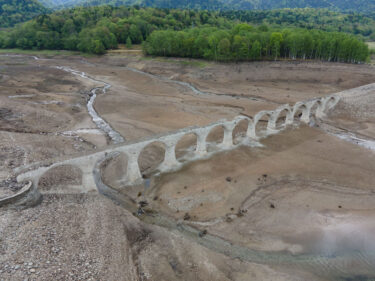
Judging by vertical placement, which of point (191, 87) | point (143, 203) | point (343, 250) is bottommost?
point (343, 250)

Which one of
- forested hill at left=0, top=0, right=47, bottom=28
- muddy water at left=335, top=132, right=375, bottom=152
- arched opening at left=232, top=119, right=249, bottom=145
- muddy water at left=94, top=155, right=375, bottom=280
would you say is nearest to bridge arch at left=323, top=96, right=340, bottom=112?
muddy water at left=335, top=132, right=375, bottom=152

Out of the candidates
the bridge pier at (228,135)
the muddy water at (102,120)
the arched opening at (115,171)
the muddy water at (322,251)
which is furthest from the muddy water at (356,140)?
the muddy water at (102,120)

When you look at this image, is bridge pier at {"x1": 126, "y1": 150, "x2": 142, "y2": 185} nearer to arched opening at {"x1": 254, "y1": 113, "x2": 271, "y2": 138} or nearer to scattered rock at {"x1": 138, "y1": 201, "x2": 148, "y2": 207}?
scattered rock at {"x1": 138, "y1": 201, "x2": 148, "y2": 207}

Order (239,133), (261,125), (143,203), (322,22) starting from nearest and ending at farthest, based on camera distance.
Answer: (143,203)
(239,133)
(261,125)
(322,22)

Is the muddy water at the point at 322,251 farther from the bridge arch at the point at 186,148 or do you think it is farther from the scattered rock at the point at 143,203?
the bridge arch at the point at 186,148

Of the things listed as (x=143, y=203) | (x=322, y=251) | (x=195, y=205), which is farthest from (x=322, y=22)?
(x=143, y=203)

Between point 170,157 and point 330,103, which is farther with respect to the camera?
point 330,103

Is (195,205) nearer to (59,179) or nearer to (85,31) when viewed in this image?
(59,179)
